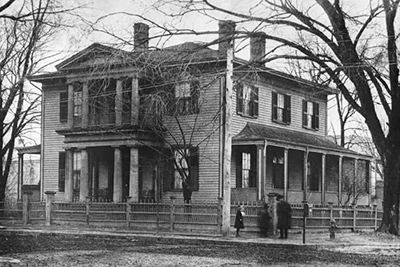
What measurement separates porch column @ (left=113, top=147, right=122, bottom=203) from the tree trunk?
12.8 metres

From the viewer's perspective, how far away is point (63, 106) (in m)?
38.1

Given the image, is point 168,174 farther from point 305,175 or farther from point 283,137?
point 305,175

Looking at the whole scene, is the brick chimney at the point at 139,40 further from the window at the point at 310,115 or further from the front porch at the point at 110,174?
the window at the point at 310,115

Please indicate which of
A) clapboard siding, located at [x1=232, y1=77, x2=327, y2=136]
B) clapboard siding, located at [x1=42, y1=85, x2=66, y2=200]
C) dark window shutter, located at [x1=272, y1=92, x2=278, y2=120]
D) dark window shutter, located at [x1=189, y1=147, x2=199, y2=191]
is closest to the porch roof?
clapboard siding, located at [x1=232, y1=77, x2=327, y2=136]

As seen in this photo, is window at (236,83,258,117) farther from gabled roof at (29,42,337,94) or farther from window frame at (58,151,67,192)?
window frame at (58,151,67,192)

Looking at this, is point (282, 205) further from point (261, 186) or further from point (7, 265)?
point (7, 265)

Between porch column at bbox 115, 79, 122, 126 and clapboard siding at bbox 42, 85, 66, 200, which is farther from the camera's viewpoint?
clapboard siding at bbox 42, 85, 66, 200

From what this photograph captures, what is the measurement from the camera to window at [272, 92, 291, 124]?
37.0 metres

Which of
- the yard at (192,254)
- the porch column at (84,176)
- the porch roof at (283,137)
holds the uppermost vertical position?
the porch roof at (283,137)

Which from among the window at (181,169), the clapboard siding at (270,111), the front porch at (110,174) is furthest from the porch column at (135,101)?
the clapboard siding at (270,111)

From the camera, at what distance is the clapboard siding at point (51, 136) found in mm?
38250

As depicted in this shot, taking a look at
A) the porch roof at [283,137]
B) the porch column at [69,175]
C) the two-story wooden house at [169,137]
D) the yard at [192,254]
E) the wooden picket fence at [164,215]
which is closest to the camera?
the yard at [192,254]

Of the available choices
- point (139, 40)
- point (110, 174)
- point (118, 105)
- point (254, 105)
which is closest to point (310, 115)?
point (254, 105)

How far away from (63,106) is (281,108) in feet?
38.4
